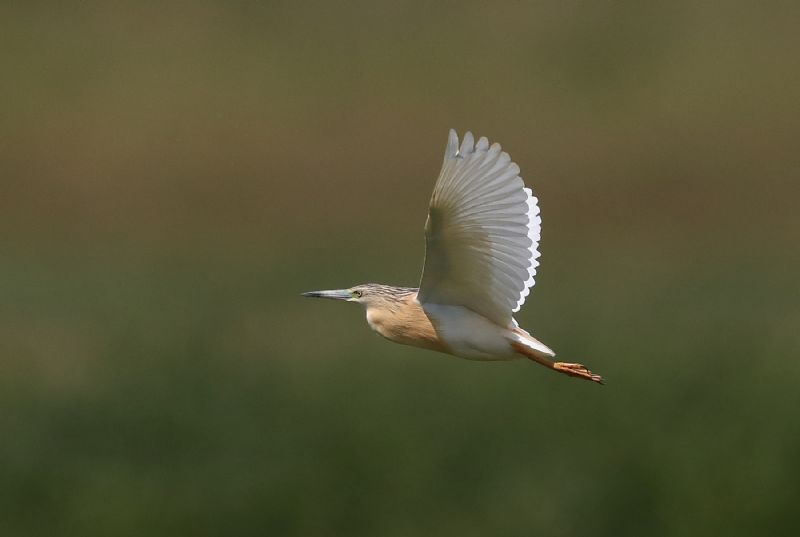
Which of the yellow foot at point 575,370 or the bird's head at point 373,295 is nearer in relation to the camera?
the yellow foot at point 575,370

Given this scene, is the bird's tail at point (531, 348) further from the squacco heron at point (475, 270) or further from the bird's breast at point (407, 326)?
the bird's breast at point (407, 326)

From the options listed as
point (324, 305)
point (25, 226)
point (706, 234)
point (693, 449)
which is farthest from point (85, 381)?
point (706, 234)

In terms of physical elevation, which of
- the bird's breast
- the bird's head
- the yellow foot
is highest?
the bird's head

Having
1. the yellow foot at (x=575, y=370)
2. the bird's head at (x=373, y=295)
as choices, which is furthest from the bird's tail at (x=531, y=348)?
the bird's head at (x=373, y=295)

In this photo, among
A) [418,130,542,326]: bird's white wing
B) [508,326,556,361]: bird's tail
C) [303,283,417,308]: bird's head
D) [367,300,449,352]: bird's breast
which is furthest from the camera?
[303,283,417,308]: bird's head

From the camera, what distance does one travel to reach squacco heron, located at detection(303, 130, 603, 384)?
10000mm

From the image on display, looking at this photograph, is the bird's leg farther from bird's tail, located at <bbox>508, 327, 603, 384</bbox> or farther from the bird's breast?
the bird's breast

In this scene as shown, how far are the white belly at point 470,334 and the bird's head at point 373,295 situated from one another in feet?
0.90

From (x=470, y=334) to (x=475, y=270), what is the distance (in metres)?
0.29

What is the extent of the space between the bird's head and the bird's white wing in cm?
25

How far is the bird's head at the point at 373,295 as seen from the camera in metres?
10.7

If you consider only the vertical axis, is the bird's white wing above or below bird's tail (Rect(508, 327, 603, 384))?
above

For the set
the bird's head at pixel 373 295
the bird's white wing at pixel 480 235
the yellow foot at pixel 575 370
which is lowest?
the yellow foot at pixel 575 370

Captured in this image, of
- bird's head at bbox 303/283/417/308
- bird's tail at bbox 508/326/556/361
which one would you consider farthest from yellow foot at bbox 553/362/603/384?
bird's head at bbox 303/283/417/308
